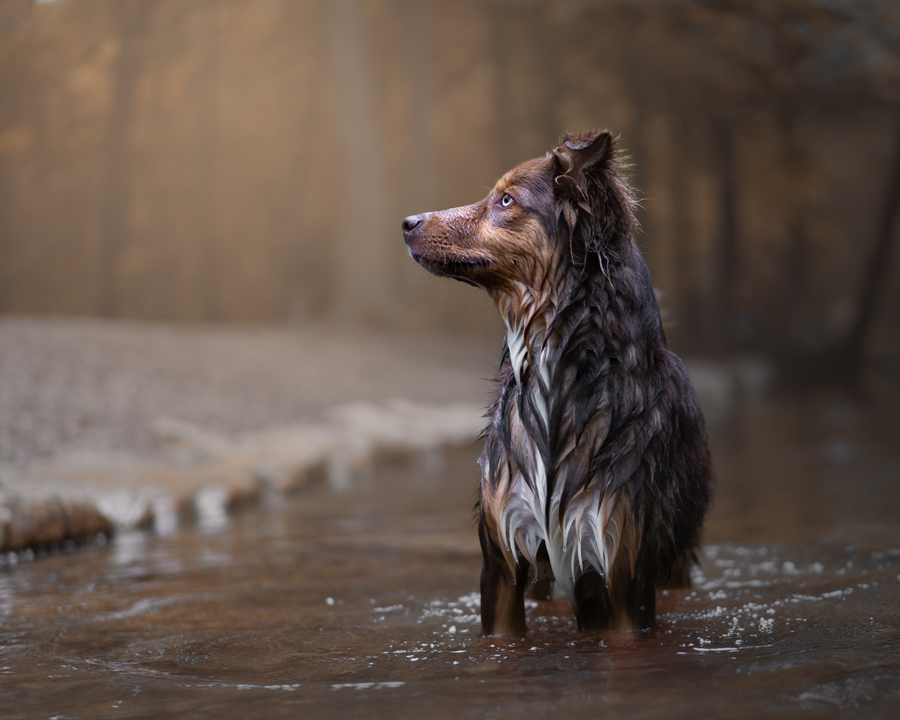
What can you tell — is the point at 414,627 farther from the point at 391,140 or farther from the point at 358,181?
the point at 391,140

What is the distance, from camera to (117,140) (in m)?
19.8

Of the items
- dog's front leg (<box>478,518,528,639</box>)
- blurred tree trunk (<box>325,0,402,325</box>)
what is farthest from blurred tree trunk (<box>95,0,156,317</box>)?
dog's front leg (<box>478,518,528,639</box>)

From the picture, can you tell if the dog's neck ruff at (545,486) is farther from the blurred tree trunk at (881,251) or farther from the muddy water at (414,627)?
the blurred tree trunk at (881,251)

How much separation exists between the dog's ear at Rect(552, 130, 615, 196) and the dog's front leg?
50.8 inches

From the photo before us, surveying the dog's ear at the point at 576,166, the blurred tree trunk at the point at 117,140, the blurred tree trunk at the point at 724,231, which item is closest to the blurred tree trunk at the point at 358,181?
the blurred tree trunk at the point at 117,140

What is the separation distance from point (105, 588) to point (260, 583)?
77 cm

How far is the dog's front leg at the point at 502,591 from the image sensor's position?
3480mm

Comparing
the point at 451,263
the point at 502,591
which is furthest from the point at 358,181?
the point at 502,591

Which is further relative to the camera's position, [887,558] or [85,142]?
[85,142]

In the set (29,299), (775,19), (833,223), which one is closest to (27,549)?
(29,299)

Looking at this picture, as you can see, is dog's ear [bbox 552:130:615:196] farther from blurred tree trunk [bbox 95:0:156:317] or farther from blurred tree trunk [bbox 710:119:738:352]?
blurred tree trunk [bbox 710:119:738:352]

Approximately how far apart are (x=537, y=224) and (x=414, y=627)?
171cm

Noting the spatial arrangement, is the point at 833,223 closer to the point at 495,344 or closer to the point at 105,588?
the point at 495,344

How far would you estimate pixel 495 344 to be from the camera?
807 inches
